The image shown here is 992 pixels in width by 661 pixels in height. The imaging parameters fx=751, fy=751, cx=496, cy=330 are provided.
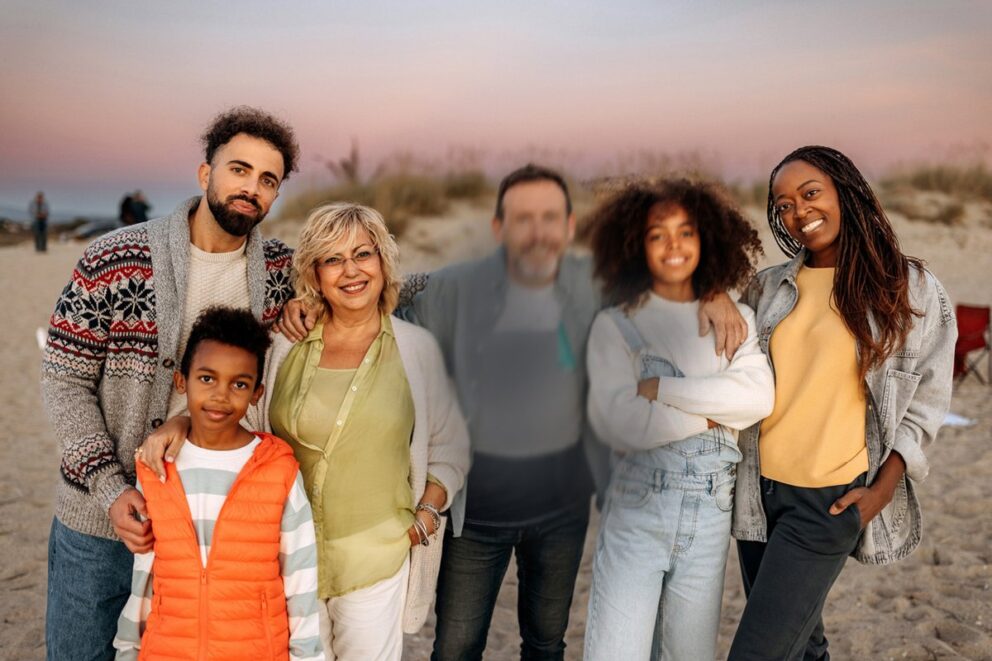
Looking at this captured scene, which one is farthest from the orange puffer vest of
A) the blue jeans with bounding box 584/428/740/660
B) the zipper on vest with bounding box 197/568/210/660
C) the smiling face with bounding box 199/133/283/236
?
the blue jeans with bounding box 584/428/740/660

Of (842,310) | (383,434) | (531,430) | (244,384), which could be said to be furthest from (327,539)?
(842,310)

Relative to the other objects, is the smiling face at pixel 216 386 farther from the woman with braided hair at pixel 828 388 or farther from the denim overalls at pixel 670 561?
the woman with braided hair at pixel 828 388

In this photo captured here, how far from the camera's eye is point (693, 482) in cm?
141

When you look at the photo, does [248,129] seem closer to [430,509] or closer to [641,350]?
[430,509]

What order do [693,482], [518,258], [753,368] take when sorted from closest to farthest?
1. [518,258]
2. [753,368]
3. [693,482]

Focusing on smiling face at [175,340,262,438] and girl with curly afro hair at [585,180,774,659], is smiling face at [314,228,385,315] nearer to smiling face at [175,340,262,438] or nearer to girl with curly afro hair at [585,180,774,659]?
smiling face at [175,340,262,438]

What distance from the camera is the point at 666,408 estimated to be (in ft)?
3.63

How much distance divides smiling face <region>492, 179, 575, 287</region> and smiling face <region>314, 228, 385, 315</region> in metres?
0.80

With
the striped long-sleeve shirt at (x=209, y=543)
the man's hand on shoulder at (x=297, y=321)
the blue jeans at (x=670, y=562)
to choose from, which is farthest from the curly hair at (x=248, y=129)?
the blue jeans at (x=670, y=562)

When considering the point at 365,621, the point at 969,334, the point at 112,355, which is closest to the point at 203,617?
the point at 365,621

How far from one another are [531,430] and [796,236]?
38.9 inches

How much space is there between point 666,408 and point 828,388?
0.62m

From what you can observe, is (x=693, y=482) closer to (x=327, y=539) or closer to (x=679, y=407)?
(x=679, y=407)

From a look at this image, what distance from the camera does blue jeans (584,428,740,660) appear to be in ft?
4.60
